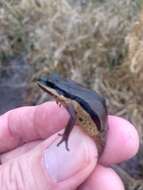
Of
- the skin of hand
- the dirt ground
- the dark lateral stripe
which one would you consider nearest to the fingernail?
the skin of hand

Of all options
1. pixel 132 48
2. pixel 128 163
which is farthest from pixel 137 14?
pixel 128 163

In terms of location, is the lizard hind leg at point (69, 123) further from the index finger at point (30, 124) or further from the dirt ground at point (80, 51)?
the dirt ground at point (80, 51)

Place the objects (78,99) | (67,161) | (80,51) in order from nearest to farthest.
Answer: (78,99) < (67,161) < (80,51)

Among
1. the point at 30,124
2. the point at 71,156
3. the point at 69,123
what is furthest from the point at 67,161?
the point at 30,124

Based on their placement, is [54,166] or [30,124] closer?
[54,166]

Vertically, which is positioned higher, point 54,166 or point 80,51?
point 80,51

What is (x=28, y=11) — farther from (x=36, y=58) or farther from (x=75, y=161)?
(x=75, y=161)

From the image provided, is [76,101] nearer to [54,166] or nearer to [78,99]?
[78,99]
